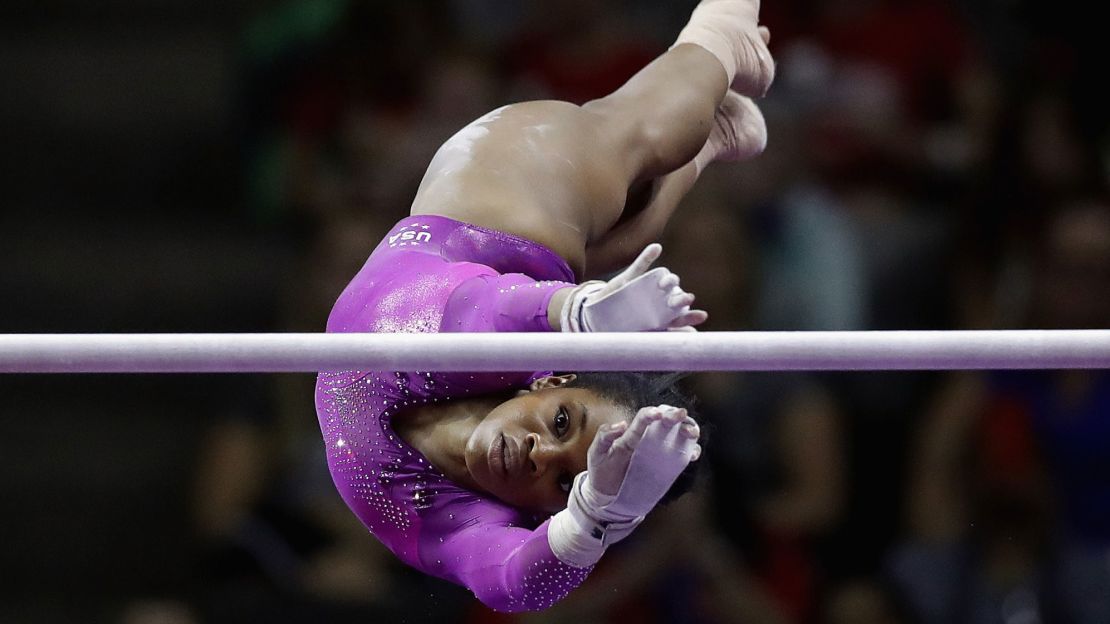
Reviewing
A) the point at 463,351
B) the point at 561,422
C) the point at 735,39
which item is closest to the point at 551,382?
the point at 561,422

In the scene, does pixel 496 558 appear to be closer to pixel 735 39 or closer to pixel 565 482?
pixel 565 482

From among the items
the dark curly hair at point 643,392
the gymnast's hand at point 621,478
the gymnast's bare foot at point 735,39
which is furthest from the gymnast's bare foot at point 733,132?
the gymnast's hand at point 621,478

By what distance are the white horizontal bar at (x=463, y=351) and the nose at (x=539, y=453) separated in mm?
333

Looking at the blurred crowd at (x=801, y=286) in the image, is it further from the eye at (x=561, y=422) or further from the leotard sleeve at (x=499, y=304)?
the leotard sleeve at (x=499, y=304)

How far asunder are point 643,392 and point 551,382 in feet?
0.45

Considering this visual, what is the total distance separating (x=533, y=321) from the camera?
180 cm

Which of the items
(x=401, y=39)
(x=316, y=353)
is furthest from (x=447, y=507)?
(x=401, y=39)

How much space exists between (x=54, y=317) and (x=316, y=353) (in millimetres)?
2083

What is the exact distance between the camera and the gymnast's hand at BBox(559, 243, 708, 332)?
5.35 feet

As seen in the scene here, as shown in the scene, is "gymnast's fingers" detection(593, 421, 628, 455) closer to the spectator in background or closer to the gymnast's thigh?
the gymnast's thigh

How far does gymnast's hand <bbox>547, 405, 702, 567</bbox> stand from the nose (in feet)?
0.49

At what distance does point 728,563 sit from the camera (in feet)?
9.61

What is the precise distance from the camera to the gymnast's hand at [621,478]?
64.7 inches

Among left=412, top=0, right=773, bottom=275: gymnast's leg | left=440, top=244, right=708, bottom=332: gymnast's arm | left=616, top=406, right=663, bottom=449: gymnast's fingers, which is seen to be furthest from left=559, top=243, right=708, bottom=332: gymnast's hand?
left=412, top=0, right=773, bottom=275: gymnast's leg
